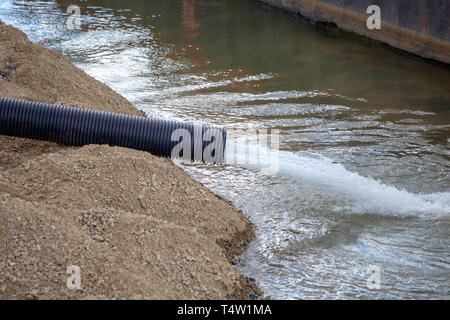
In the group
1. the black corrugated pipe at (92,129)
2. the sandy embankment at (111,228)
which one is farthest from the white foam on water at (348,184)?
the sandy embankment at (111,228)

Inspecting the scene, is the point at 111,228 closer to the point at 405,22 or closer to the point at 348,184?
the point at 348,184

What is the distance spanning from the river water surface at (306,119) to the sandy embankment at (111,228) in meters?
0.44

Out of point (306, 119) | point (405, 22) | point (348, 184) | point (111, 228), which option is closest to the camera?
point (111, 228)

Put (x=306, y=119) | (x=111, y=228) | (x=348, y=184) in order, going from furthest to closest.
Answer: (x=306, y=119) < (x=348, y=184) < (x=111, y=228)

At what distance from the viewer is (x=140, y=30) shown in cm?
1021

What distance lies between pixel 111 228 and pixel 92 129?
1.61 meters

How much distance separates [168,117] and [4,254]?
360 cm

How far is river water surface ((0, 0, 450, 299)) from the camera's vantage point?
396 centimetres

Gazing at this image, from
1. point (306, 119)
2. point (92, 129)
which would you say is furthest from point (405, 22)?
point (92, 129)

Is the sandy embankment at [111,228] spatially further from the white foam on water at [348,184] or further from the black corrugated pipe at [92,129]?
the white foam on water at [348,184]

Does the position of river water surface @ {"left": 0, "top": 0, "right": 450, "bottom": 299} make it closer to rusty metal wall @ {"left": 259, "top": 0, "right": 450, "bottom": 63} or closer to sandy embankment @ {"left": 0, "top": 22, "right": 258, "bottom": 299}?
rusty metal wall @ {"left": 259, "top": 0, "right": 450, "bottom": 63}

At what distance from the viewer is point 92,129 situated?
4.75 m

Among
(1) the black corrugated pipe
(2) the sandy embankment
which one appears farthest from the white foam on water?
(2) the sandy embankment
